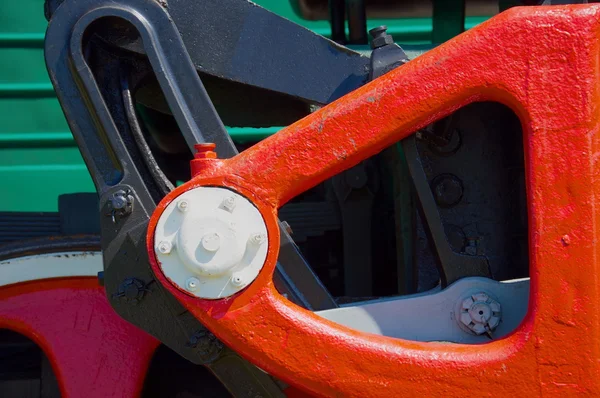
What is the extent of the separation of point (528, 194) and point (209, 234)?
58 cm

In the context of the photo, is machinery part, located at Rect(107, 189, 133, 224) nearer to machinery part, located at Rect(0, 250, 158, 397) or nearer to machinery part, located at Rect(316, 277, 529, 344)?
machinery part, located at Rect(0, 250, 158, 397)

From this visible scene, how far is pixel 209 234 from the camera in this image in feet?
3.74

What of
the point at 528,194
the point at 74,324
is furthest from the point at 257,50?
the point at 74,324

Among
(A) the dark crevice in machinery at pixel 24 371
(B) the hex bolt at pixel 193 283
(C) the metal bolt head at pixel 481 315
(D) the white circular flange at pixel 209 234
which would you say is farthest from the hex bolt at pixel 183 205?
(A) the dark crevice in machinery at pixel 24 371

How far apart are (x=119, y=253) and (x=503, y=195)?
0.85m

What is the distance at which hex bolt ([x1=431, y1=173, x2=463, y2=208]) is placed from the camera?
1.46 metres

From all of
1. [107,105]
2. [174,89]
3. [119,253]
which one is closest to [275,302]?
[119,253]

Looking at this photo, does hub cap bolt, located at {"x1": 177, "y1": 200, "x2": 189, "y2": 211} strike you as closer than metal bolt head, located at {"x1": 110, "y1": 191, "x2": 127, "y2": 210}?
Yes

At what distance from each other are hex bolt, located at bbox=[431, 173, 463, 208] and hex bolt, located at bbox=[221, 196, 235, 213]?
1.66 feet

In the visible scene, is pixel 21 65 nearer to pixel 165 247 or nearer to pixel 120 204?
pixel 120 204

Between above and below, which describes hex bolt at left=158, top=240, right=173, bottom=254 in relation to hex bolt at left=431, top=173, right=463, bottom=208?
below

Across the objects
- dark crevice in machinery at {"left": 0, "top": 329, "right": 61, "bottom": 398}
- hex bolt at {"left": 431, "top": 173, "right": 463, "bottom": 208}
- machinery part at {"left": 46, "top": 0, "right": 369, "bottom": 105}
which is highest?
machinery part at {"left": 46, "top": 0, "right": 369, "bottom": 105}

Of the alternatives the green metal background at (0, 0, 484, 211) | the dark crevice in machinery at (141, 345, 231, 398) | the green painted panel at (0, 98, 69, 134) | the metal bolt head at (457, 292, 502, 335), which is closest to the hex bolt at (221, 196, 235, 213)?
the metal bolt head at (457, 292, 502, 335)

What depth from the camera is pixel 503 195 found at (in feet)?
4.86
